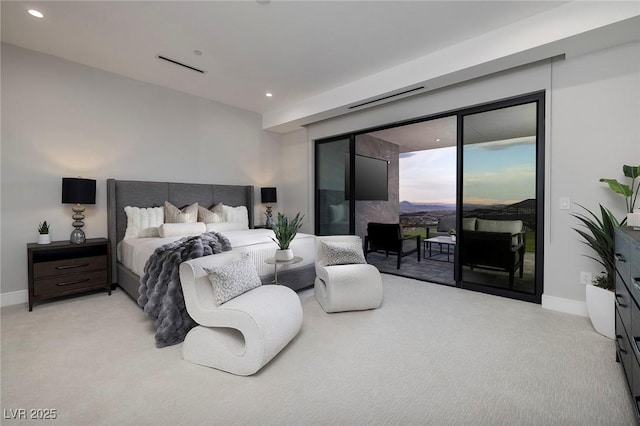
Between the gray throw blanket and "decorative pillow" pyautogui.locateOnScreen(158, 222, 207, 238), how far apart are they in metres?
1.01

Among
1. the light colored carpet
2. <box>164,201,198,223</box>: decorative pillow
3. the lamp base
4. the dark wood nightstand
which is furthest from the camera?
<box>164,201,198,223</box>: decorative pillow

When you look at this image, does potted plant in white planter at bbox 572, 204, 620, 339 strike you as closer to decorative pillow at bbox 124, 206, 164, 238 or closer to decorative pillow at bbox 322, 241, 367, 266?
decorative pillow at bbox 322, 241, 367, 266

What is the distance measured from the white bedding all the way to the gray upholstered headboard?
0.30 metres

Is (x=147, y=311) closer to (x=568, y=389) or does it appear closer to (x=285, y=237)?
(x=285, y=237)

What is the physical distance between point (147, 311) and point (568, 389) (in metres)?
3.14

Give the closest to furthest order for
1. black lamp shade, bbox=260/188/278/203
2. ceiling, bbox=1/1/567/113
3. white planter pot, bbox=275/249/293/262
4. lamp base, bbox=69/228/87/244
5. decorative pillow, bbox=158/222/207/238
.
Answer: ceiling, bbox=1/1/567/113
white planter pot, bbox=275/249/293/262
lamp base, bbox=69/228/87/244
decorative pillow, bbox=158/222/207/238
black lamp shade, bbox=260/188/278/203

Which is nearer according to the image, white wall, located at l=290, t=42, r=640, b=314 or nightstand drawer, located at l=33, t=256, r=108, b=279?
white wall, located at l=290, t=42, r=640, b=314

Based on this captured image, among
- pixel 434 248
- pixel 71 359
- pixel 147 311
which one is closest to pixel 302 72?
pixel 147 311

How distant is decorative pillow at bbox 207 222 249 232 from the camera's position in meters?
4.23

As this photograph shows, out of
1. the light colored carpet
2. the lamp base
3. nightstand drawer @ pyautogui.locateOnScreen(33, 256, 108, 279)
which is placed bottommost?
the light colored carpet

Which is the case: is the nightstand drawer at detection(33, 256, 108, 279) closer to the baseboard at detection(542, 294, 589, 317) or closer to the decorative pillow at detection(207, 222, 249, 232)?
the decorative pillow at detection(207, 222, 249, 232)

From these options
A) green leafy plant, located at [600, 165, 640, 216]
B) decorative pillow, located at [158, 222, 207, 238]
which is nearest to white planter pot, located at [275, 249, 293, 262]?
decorative pillow, located at [158, 222, 207, 238]

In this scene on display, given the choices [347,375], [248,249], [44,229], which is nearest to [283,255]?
[248,249]

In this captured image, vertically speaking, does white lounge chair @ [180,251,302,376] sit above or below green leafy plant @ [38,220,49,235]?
below
